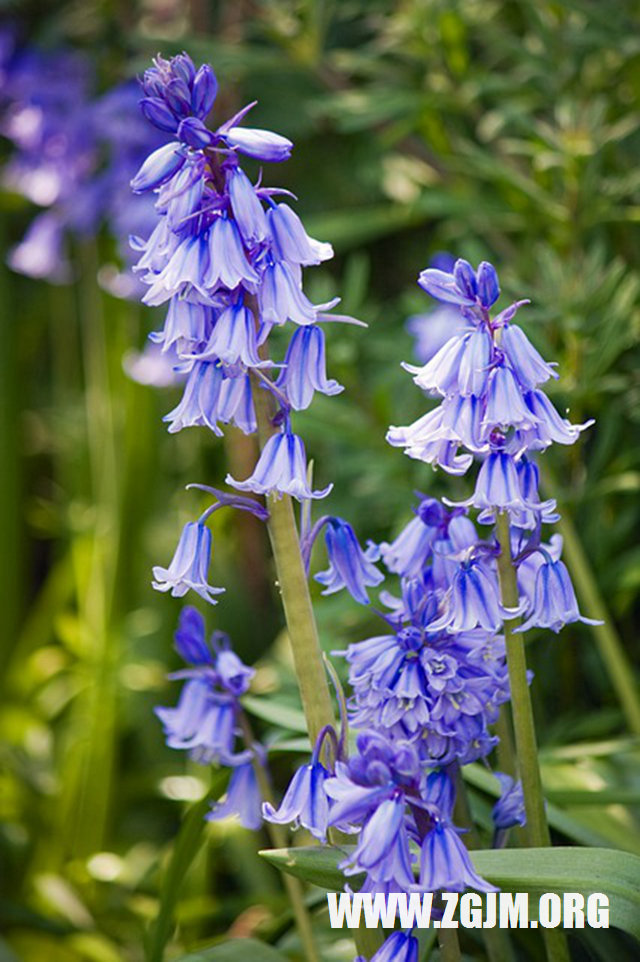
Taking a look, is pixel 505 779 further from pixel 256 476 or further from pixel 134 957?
pixel 134 957

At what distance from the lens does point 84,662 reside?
237cm

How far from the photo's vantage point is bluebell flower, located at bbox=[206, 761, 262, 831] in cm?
112

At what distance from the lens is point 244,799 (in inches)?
44.4

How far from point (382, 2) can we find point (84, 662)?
142cm

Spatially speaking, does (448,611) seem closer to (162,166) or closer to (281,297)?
(281,297)

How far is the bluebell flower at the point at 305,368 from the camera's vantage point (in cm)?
89

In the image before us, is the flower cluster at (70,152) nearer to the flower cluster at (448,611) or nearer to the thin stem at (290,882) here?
the thin stem at (290,882)

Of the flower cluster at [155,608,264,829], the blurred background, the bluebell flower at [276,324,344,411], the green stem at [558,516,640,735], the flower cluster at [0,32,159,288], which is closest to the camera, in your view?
the bluebell flower at [276,324,344,411]

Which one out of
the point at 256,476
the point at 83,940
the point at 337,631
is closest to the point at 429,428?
the point at 256,476

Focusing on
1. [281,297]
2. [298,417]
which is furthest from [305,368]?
[298,417]

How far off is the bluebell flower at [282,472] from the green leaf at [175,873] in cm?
43

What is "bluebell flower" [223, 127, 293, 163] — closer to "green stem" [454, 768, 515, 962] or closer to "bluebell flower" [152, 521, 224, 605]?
"bluebell flower" [152, 521, 224, 605]

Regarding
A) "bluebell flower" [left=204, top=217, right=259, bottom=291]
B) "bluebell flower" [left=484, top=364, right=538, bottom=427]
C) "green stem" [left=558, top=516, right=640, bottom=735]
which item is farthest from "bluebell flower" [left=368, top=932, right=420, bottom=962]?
"green stem" [left=558, top=516, right=640, bottom=735]

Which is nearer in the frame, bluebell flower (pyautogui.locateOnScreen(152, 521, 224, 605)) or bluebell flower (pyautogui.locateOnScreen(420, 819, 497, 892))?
bluebell flower (pyautogui.locateOnScreen(420, 819, 497, 892))
